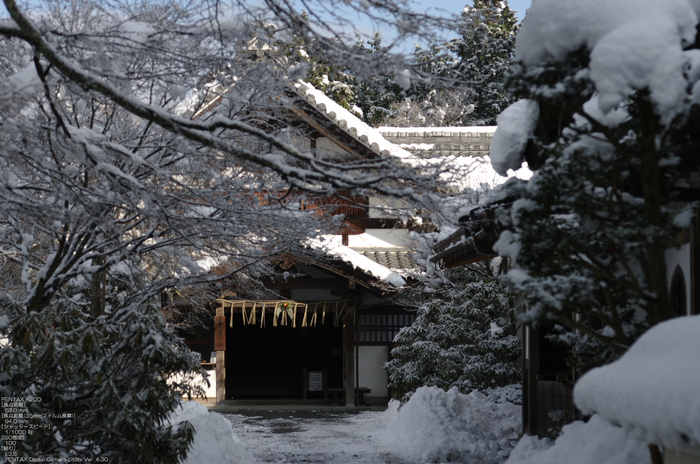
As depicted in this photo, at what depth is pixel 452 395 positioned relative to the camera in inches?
434

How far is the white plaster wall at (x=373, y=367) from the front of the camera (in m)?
16.4

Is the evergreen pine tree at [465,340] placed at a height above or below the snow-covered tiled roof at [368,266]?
below

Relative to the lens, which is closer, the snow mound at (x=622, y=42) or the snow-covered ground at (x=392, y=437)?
the snow mound at (x=622, y=42)

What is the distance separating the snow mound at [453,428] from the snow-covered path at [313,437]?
414 millimetres

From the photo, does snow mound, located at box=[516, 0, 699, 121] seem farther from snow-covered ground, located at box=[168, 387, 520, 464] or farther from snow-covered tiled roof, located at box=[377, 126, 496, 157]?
snow-covered tiled roof, located at box=[377, 126, 496, 157]

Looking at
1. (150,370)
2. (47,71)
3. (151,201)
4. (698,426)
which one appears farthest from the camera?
(150,370)

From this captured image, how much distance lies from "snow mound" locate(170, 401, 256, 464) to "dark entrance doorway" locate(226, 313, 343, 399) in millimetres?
9603

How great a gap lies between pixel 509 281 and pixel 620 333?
0.70m

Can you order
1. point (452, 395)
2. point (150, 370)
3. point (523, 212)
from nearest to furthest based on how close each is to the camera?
point (523, 212) < point (150, 370) < point (452, 395)

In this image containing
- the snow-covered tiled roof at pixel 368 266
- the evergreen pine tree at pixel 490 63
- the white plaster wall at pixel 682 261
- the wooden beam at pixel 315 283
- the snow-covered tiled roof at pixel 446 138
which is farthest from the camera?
the evergreen pine tree at pixel 490 63

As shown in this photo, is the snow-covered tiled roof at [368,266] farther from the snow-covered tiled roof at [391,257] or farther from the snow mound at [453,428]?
the snow mound at [453,428]

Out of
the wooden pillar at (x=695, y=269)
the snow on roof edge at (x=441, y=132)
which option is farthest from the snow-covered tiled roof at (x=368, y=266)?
the wooden pillar at (x=695, y=269)

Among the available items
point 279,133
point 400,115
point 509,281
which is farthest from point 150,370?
point 400,115

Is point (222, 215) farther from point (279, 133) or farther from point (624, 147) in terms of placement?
point (624, 147)
